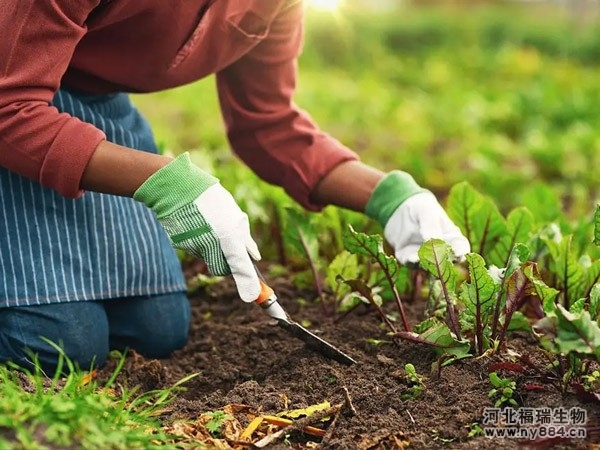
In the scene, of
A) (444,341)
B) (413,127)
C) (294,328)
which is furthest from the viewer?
(413,127)

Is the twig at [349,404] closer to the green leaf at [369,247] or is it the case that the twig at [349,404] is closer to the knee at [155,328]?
the green leaf at [369,247]

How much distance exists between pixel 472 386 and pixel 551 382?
16cm

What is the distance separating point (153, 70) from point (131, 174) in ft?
A: 1.37

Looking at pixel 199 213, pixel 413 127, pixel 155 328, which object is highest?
pixel 199 213

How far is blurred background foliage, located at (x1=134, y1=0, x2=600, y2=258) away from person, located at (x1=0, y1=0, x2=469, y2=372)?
423 millimetres

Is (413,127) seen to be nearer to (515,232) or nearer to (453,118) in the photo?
(453,118)

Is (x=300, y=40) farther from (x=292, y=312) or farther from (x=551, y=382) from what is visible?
(x=551, y=382)

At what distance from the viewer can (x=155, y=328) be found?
7.93 feet

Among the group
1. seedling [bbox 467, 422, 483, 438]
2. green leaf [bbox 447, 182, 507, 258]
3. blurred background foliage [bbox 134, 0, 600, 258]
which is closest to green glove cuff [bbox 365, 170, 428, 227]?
green leaf [bbox 447, 182, 507, 258]

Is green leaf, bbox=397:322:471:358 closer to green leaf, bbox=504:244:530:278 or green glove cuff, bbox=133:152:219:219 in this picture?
green leaf, bbox=504:244:530:278

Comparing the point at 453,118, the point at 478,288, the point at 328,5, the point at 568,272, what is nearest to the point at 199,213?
the point at 478,288

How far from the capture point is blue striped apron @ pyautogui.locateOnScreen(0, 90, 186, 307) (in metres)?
2.26

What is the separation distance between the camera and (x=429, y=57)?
391 inches

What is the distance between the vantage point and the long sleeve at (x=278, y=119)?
8.36ft
